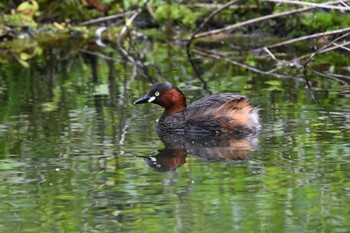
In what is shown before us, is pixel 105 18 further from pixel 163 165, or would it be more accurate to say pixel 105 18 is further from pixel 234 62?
pixel 163 165

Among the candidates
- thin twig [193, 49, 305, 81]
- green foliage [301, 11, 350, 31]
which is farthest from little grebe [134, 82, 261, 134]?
green foliage [301, 11, 350, 31]

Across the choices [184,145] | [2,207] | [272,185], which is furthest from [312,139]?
[2,207]

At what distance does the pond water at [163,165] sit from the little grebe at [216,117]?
0.16 m

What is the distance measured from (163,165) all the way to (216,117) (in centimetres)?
175

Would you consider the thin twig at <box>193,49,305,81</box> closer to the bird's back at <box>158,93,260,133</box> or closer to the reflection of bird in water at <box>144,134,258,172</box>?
the bird's back at <box>158,93,260,133</box>

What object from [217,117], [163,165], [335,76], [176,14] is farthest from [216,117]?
[176,14]

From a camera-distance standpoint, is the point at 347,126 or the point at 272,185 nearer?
the point at 272,185

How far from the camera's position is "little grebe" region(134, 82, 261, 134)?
30.4ft

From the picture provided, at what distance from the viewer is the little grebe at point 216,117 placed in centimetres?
926

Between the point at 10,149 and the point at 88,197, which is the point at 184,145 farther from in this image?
the point at 88,197

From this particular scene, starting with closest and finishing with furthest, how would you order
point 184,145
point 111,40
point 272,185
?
point 272,185, point 184,145, point 111,40

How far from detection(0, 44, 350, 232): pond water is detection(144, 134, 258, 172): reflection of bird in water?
1 cm

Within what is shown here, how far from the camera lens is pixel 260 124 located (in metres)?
9.21

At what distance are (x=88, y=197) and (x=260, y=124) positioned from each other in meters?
2.98
